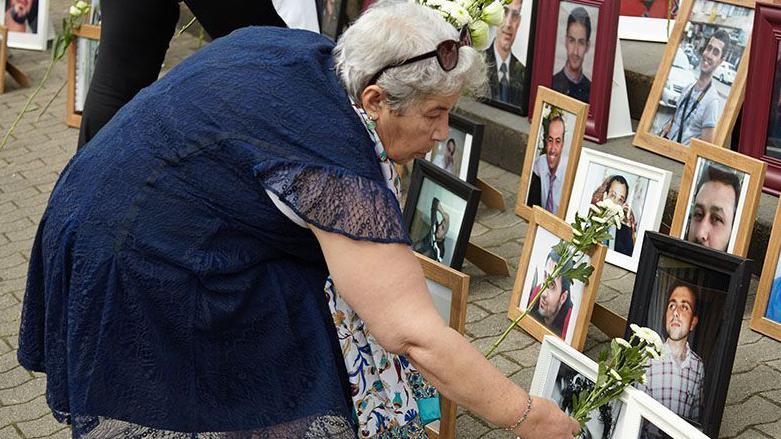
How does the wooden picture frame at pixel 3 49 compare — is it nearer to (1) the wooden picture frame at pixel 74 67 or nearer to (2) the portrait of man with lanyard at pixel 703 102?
(1) the wooden picture frame at pixel 74 67

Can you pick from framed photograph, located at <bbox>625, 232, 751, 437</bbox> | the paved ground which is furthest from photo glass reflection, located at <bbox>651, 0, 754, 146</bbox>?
framed photograph, located at <bbox>625, 232, 751, 437</bbox>

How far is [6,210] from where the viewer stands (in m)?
4.28

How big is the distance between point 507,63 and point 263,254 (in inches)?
93.7

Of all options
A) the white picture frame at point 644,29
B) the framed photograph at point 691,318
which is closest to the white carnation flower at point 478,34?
the framed photograph at point 691,318

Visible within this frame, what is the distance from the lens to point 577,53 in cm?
391

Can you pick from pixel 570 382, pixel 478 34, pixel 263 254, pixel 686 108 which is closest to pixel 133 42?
pixel 478 34

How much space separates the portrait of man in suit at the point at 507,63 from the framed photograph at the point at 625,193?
2.60 ft

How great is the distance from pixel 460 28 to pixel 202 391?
854 mm

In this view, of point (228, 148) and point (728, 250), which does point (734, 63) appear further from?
point (228, 148)

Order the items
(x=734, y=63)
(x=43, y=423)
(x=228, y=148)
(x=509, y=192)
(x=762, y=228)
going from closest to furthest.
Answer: (x=228, y=148) → (x=43, y=423) → (x=762, y=228) → (x=734, y=63) → (x=509, y=192)

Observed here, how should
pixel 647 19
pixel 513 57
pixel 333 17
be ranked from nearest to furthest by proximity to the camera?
pixel 513 57 → pixel 647 19 → pixel 333 17

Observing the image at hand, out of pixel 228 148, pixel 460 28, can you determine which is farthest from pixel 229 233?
pixel 460 28

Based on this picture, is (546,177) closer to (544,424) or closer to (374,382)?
(374,382)

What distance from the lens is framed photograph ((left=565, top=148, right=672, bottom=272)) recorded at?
3.32 metres
